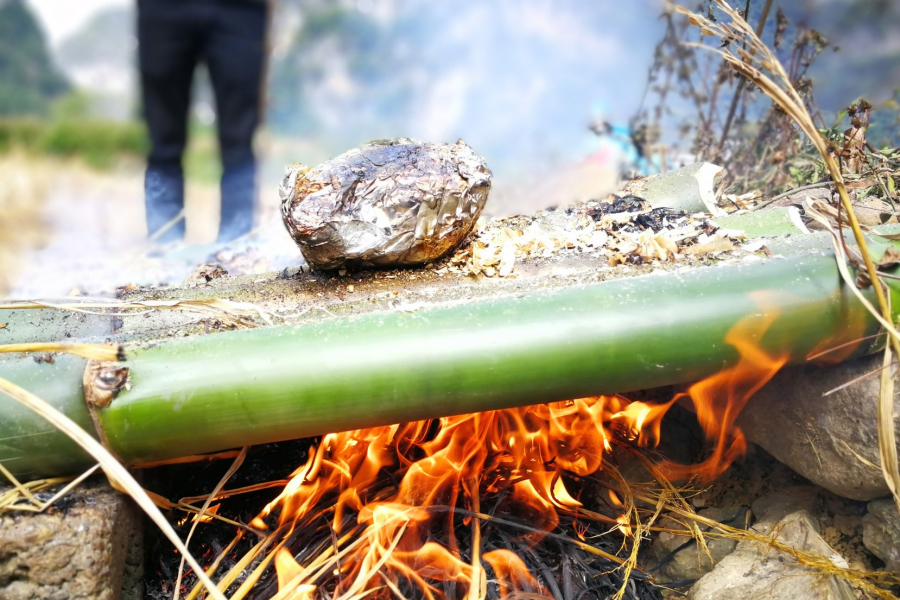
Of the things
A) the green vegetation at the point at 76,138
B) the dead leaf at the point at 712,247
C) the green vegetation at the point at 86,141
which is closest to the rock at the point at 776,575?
the dead leaf at the point at 712,247

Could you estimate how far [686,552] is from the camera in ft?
5.39

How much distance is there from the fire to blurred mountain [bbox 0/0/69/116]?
9.85m

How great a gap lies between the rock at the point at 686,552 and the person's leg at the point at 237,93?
132 inches

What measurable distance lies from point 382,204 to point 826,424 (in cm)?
126

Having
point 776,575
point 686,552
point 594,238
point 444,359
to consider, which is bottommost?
point 686,552

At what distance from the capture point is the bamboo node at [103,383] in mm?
1215

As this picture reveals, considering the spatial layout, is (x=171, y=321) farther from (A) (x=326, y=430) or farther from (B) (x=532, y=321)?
(B) (x=532, y=321)

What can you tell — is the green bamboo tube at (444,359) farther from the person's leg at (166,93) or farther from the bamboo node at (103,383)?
the person's leg at (166,93)

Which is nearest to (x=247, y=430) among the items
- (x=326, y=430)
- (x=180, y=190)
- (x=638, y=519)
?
(x=326, y=430)

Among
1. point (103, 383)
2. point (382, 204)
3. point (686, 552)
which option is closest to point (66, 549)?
point (103, 383)

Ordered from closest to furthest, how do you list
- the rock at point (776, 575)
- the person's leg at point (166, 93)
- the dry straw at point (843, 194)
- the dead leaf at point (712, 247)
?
the dry straw at point (843, 194) → the rock at point (776, 575) → the dead leaf at point (712, 247) → the person's leg at point (166, 93)

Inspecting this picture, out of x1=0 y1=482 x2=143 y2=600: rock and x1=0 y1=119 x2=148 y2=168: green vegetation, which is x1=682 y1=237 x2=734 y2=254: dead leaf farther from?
x1=0 y1=119 x2=148 y2=168: green vegetation

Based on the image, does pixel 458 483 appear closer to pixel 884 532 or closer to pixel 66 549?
pixel 66 549

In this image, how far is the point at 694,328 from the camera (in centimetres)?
130
